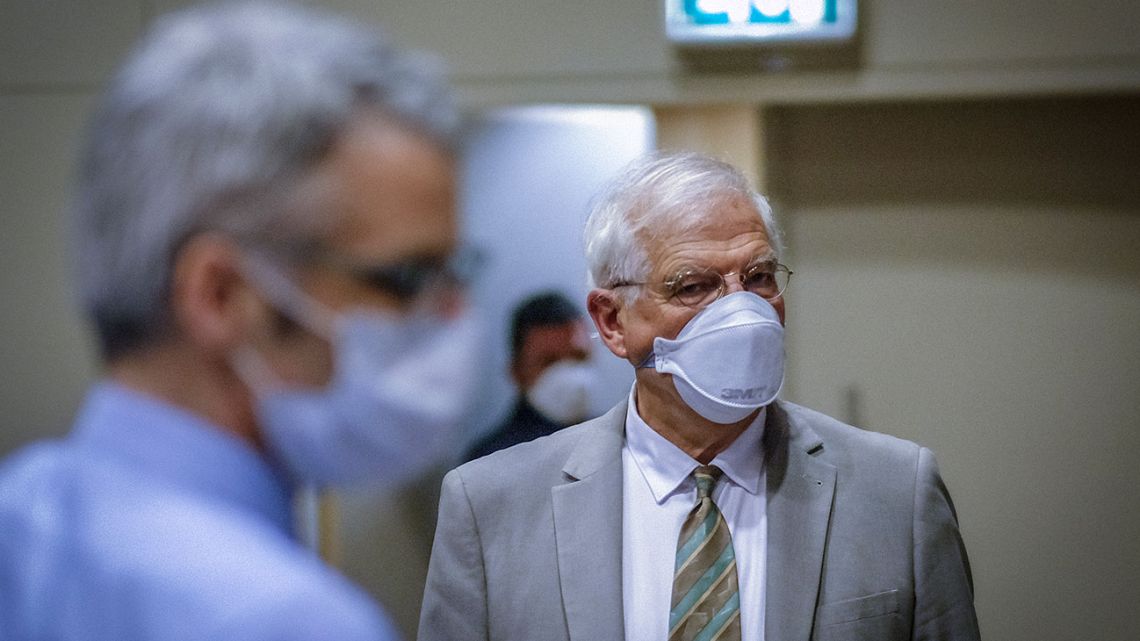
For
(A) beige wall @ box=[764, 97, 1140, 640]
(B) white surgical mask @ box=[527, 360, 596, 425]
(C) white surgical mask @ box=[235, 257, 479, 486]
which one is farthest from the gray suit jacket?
(A) beige wall @ box=[764, 97, 1140, 640]

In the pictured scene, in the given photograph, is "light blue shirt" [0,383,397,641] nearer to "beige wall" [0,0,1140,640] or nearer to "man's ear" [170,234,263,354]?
"man's ear" [170,234,263,354]

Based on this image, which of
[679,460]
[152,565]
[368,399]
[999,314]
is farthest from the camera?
[999,314]

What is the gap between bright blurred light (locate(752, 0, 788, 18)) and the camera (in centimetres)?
293

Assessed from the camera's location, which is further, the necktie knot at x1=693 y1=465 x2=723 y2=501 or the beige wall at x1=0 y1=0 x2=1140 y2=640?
the beige wall at x1=0 y1=0 x2=1140 y2=640

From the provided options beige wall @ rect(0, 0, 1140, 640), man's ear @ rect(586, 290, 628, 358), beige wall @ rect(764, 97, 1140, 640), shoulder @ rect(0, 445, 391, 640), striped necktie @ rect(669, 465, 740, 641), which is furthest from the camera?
beige wall @ rect(764, 97, 1140, 640)

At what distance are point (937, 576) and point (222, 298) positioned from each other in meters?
1.23

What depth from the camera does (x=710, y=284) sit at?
65.9 inches

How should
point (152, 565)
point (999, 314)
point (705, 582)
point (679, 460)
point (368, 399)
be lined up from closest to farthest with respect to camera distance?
point (152, 565) → point (368, 399) → point (705, 582) → point (679, 460) → point (999, 314)

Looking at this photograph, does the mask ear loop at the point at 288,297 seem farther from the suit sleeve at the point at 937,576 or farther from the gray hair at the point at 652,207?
the suit sleeve at the point at 937,576

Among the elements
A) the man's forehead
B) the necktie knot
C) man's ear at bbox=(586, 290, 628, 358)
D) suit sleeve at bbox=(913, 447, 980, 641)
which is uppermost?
the man's forehead

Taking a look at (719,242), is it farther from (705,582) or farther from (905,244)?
(905,244)

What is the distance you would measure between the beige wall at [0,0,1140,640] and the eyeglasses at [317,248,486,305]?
7.67ft

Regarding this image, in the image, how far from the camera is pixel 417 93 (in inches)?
29.4

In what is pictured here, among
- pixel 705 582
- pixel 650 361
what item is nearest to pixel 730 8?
pixel 650 361
